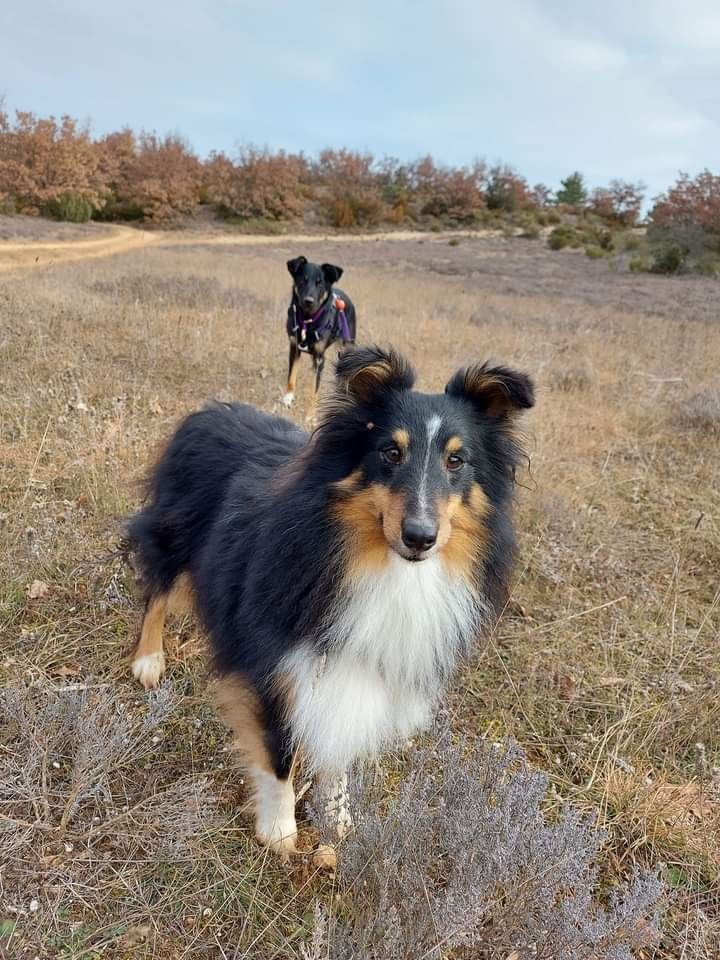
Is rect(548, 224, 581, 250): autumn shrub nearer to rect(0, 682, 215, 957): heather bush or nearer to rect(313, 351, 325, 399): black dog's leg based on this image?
rect(313, 351, 325, 399): black dog's leg

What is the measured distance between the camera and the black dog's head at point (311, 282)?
8.03 m

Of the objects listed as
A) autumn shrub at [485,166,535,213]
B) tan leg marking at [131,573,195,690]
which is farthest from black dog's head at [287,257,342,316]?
autumn shrub at [485,166,535,213]

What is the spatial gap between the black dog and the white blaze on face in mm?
5457

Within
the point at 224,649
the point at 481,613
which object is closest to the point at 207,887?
the point at 224,649

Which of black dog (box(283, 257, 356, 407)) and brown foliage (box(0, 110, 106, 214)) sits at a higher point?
brown foliage (box(0, 110, 106, 214))

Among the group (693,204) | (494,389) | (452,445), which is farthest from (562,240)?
(452,445)

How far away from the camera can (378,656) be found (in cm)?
226

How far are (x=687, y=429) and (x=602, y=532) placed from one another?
353 centimetres

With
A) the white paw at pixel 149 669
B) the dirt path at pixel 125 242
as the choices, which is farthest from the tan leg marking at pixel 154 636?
the dirt path at pixel 125 242

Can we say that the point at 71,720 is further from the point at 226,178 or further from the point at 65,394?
the point at 226,178

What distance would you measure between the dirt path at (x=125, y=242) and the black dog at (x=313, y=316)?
7922 mm

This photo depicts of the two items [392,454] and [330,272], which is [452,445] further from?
[330,272]

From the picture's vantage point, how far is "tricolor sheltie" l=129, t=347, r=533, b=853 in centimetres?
216

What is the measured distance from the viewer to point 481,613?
94.6 inches
